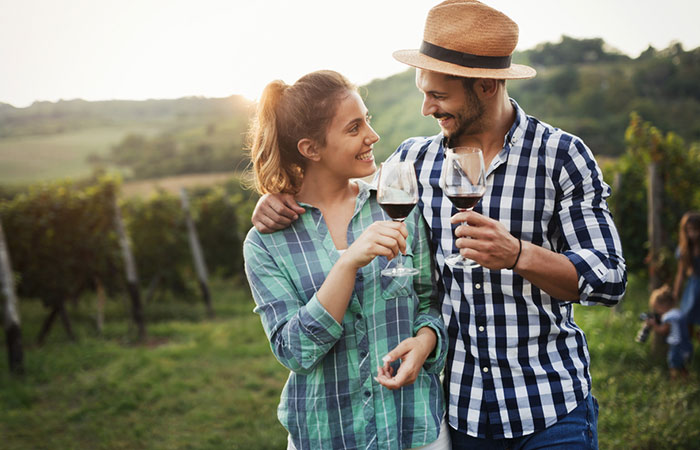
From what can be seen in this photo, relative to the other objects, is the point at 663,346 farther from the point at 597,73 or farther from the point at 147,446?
the point at 597,73

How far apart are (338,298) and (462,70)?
88cm

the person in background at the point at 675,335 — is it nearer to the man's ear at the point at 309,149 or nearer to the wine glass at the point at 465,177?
the wine glass at the point at 465,177

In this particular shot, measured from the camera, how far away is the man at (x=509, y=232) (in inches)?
71.6

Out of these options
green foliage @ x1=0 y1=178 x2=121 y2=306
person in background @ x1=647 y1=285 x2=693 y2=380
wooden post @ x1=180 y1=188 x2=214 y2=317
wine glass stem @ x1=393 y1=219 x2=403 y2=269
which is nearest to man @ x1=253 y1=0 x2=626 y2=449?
wine glass stem @ x1=393 y1=219 x2=403 y2=269

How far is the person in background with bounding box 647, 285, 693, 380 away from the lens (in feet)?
17.1

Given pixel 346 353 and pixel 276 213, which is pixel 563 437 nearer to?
pixel 346 353

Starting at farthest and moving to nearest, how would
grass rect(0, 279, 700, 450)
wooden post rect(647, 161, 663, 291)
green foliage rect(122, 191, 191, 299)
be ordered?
green foliage rect(122, 191, 191, 299), wooden post rect(647, 161, 663, 291), grass rect(0, 279, 700, 450)

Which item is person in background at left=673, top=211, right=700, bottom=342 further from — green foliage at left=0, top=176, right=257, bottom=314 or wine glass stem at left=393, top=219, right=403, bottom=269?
green foliage at left=0, top=176, right=257, bottom=314

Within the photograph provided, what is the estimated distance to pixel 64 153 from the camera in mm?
26859

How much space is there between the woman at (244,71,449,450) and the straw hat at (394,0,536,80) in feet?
1.11

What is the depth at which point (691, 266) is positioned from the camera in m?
5.68

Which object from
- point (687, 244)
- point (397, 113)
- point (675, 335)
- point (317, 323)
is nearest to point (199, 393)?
point (675, 335)

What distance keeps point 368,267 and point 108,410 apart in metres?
5.38

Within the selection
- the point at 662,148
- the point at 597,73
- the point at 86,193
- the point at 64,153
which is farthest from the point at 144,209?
the point at 597,73
